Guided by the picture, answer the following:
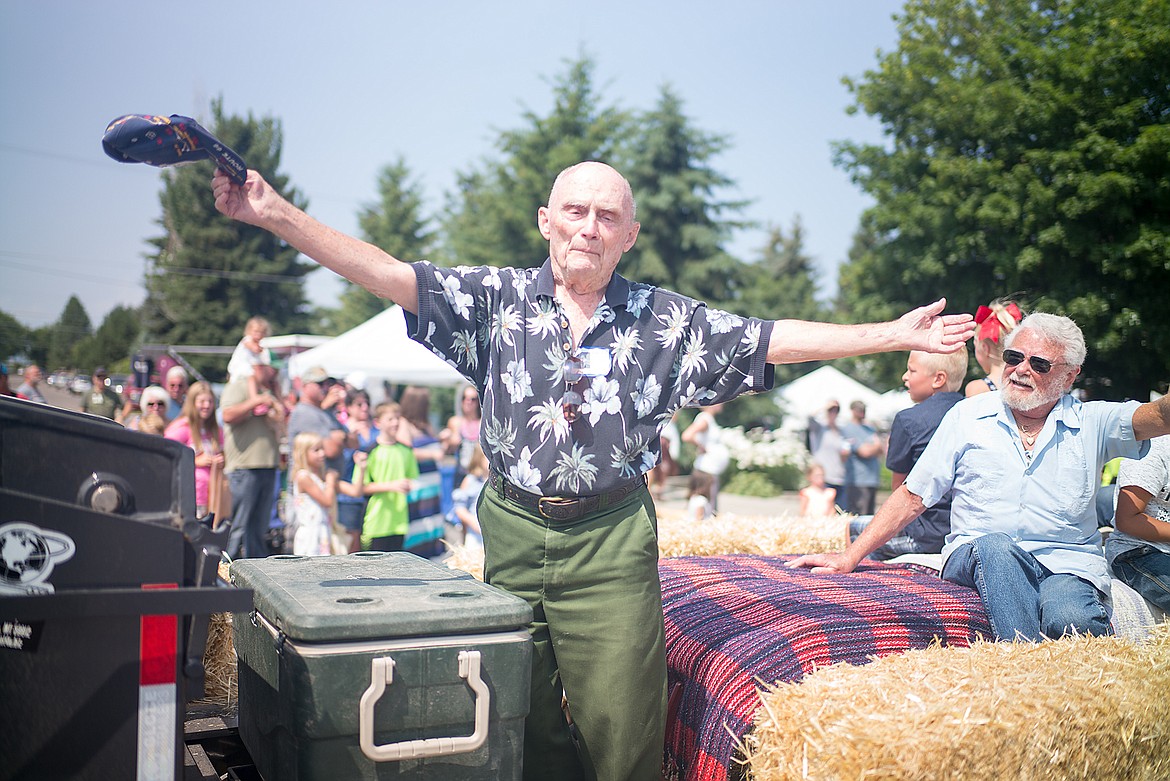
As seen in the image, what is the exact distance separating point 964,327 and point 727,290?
24875 mm

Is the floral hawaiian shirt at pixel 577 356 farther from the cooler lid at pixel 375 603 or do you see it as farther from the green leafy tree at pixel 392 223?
the green leafy tree at pixel 392 223

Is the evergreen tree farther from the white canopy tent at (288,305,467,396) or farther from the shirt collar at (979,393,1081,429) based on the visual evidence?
the shirt collar at (979,393,1081,429)

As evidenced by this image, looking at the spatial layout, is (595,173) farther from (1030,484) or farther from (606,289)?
(1030,484)

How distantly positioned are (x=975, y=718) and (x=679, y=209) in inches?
1007

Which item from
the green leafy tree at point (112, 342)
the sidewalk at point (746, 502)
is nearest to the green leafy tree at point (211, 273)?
the green leafy tree at point (112, 342)

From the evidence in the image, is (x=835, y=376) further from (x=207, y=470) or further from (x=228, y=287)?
(x=228, y=287)

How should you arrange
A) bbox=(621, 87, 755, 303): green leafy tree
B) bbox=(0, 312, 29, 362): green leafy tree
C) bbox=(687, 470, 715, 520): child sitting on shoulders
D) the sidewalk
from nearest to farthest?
bbox=(687, 470, 715, 520): child sitting on shoulders
bbox=(0, 312, 29, 362): green leafy tree
the sidewalk
bbox=(621, 87, 755, 303): green leafy tree

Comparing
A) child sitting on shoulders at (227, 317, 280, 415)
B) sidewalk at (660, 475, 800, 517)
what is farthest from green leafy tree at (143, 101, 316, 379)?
child sitting on shoulders at (227, 317, 280, 415)

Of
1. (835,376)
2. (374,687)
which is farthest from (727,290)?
(374,687)

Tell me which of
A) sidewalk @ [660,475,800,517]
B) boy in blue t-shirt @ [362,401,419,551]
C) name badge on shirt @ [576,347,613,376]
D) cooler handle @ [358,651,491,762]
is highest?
name badge on shirt @ [576,347,613,376]

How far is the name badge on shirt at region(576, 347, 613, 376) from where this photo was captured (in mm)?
2662

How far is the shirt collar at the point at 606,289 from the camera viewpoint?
108 inches

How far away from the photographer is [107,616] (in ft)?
5.50

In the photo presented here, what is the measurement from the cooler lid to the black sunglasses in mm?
2184
